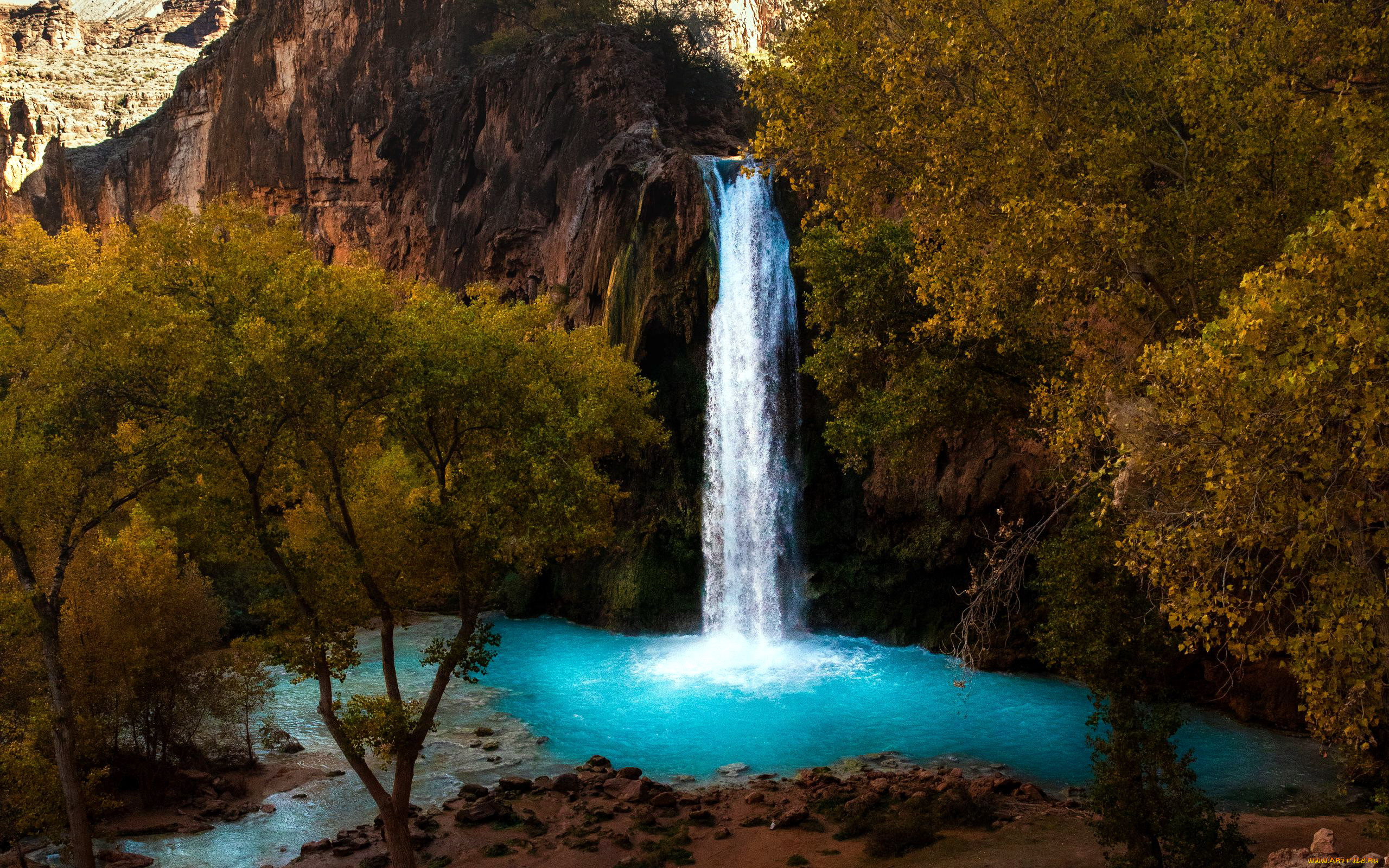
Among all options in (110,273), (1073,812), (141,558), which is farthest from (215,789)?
(1073,812)

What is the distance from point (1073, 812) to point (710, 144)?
35.6 m

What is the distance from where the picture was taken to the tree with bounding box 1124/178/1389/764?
22.7ft

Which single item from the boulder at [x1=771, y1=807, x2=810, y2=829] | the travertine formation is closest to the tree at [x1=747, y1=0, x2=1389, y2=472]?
the boulder at [x1=771, y1=807, x2=810, y2=829]

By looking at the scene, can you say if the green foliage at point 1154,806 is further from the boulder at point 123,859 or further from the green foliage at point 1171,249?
the boulder at point 123,859

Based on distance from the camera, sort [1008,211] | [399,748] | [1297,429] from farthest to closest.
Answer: [399,748] → [1008,211] → [1297,429]

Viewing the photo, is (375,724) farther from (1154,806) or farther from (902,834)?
(1154,806)

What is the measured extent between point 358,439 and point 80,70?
10260 cm

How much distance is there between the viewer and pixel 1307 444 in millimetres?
7168

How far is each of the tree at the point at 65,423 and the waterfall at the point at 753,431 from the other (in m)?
19.9

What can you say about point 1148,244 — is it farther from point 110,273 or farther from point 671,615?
point 671,615

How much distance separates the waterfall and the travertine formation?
2710 inches

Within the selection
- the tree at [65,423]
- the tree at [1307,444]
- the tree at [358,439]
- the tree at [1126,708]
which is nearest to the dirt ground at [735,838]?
the tree at [1126,708]

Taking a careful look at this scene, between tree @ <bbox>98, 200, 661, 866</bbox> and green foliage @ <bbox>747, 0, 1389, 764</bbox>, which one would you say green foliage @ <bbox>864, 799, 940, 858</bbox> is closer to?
green foliage @ <bbox>747, 0, 1389, 764</bbox>

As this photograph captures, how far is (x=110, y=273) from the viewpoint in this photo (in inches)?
504
